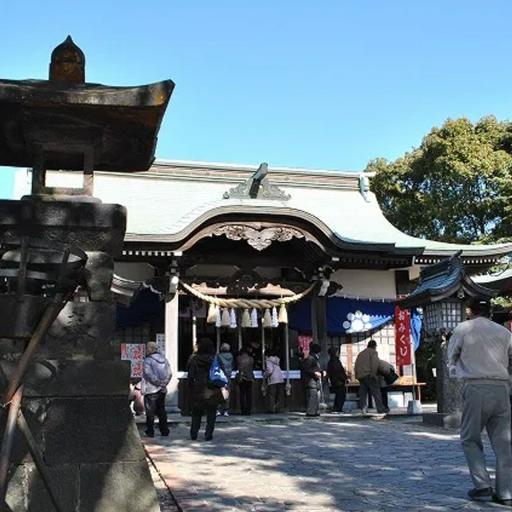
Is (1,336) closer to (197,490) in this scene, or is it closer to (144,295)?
(197,490)

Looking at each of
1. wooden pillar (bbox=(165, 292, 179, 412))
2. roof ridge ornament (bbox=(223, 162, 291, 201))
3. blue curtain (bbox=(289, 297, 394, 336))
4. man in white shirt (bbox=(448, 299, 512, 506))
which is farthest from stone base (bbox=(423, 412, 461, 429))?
roof ridge ornament (bbox=(223, 162, 291, 201))

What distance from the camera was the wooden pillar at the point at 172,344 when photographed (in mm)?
14031

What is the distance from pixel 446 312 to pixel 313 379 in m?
3.56

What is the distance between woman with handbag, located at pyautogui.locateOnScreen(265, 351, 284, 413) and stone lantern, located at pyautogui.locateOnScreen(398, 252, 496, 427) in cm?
409

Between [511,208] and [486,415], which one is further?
[511,208]

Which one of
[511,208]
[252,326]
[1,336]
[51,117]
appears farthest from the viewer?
[511,208]

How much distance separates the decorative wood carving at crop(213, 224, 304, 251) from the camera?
14344 mm

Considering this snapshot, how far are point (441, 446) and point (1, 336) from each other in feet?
22.5

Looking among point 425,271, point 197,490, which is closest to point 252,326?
point 425,271

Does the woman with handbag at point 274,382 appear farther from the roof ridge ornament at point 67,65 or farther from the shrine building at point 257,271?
the roof ridge ornament at point 67,65

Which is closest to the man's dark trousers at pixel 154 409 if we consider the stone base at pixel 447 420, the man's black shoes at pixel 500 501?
the stone base at pixel 447 420

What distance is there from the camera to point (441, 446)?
8.84 metres

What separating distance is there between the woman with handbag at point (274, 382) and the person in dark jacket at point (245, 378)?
42 centimetres

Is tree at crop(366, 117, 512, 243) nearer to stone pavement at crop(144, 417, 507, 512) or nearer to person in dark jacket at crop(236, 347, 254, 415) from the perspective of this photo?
person in dark jacket at crop(236, 347, 254, 415)
